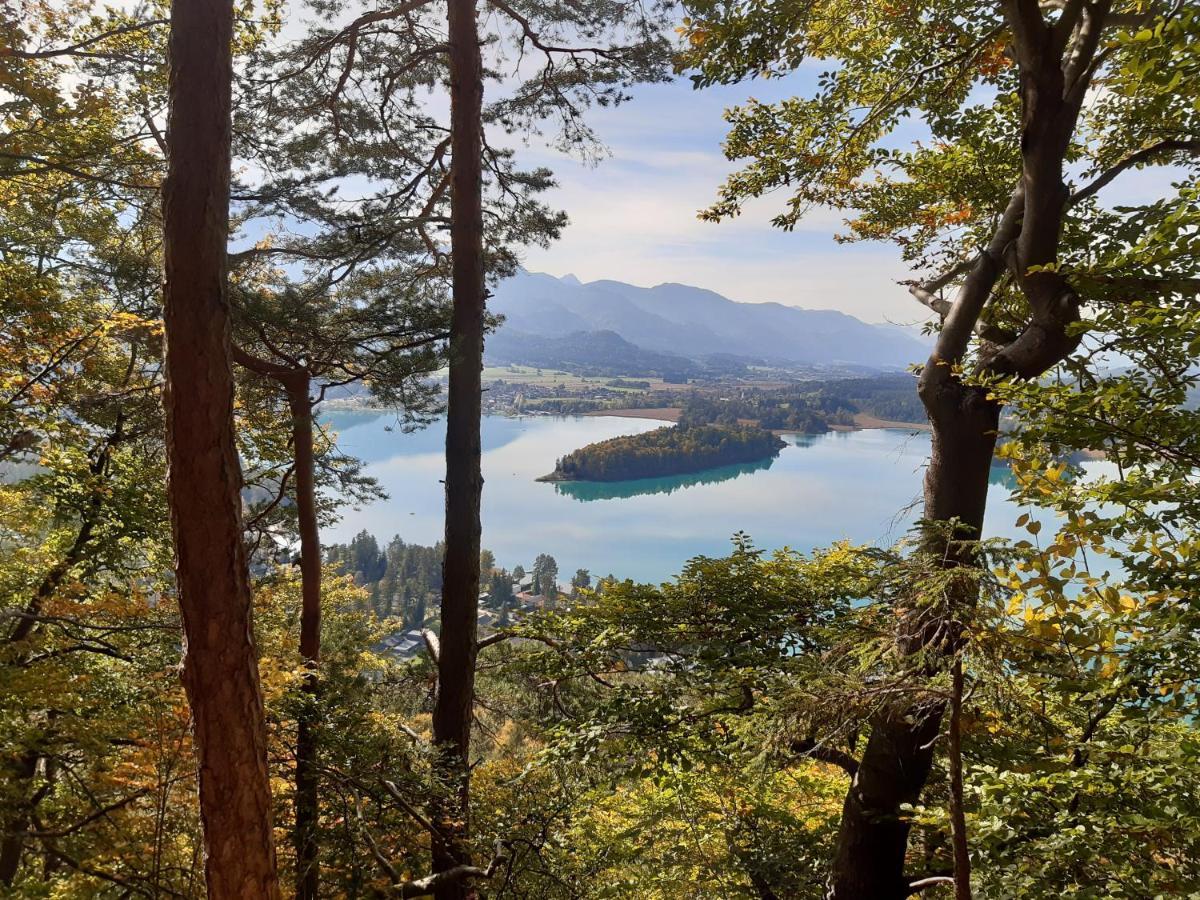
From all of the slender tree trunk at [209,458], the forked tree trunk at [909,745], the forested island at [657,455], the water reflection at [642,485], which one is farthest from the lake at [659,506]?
the slender tree trunk at [209,458]

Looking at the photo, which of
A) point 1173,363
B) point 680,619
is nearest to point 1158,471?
point 1173,363

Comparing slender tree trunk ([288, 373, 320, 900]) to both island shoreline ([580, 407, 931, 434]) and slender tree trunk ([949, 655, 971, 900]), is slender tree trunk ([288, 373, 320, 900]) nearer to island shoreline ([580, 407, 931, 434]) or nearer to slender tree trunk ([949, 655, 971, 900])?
slender tree trunk ([949, 655, 971, 900])

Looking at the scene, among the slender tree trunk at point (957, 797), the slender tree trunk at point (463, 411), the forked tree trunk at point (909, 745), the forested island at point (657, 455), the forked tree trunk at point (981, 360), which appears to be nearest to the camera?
the slender tree trunk at point (957, 797)

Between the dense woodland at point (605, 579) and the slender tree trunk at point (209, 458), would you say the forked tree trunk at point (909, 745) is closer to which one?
the dense woodland at point (605, 579)

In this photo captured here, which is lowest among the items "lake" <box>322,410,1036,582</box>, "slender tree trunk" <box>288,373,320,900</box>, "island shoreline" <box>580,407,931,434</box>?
"lake" <box>322,410,1036,582</box>

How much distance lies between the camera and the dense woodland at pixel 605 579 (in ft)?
5.22

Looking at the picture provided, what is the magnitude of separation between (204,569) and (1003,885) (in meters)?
2.14

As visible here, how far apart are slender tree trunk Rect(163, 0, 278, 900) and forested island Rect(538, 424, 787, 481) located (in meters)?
50.9

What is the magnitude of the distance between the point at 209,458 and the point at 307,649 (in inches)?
119

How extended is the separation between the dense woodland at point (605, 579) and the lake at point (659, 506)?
70.0 feet

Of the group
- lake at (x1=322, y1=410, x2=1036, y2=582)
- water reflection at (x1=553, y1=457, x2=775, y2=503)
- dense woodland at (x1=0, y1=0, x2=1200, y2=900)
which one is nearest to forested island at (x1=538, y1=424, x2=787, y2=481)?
water reflection at (x1=553, y1=457, x2=775, y2=503)

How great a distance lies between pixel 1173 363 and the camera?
6.68 ft

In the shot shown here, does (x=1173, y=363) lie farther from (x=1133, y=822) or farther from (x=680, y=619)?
(x=680, y=619)

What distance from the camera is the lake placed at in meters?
34.0
